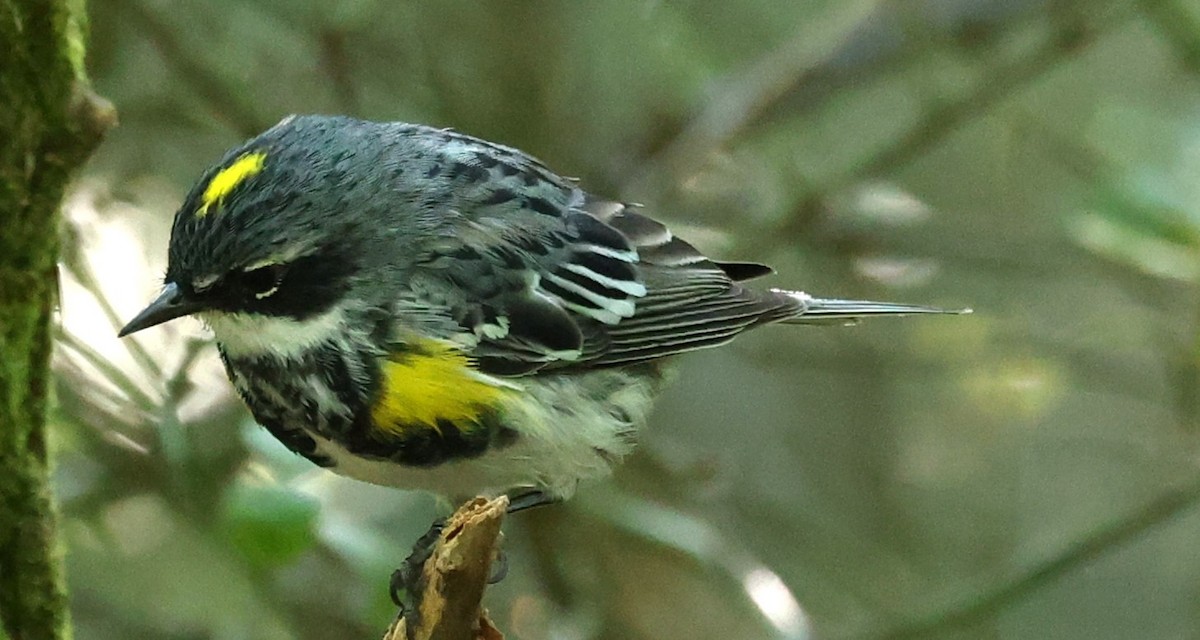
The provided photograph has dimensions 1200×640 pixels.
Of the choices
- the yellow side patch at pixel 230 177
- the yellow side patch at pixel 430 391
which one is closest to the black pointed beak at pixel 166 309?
the yellow side patch at pixel 230 177

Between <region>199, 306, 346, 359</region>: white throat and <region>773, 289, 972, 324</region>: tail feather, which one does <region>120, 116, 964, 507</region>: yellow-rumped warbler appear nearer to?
<region>199, 306, 346, 359</region>: white throat

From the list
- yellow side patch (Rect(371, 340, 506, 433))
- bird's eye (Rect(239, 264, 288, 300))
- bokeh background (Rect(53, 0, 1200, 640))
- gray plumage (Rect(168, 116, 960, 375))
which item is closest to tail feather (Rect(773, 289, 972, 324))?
gray plumage (Rect(168, 116, 960, 375))

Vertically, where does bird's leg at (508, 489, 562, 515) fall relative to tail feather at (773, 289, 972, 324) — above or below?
below

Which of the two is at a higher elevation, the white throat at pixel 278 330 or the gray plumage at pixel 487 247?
the gray plumage at pixel 487 247

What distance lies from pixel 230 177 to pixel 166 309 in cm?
21

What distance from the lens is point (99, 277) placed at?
270 cm

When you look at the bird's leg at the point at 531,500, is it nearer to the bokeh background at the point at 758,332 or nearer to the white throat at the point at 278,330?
the bokeh background at the point at 758,332

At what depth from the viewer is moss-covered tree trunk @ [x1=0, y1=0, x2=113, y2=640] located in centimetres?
150

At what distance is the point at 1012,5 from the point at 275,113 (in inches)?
73.7

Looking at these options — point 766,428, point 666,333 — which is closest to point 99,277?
point 666,333

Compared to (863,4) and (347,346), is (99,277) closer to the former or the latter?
(347,346)

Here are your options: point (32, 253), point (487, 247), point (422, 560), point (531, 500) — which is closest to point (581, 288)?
point (487, 247)

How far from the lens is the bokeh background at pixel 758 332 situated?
8.86 ft

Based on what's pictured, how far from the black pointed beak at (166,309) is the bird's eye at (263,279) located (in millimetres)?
73
